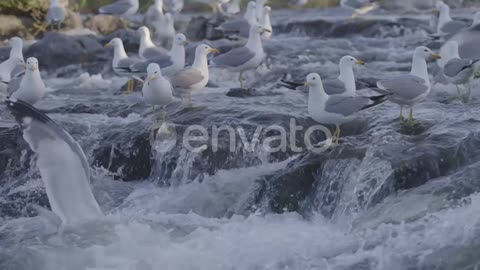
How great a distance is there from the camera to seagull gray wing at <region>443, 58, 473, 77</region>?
10.1 metres

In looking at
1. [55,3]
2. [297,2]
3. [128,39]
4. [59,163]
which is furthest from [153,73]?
[297,2]

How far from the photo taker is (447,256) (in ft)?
20.1

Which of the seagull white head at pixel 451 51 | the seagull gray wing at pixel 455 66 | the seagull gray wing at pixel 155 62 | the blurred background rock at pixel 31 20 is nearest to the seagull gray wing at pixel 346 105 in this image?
the seagull gray wing at pixel 455 66

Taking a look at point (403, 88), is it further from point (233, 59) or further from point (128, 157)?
point (233, 59)

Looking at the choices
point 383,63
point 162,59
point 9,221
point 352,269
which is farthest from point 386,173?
point 383,63

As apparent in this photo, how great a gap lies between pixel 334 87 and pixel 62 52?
908cm

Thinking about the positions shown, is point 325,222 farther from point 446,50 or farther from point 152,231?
point 446,50

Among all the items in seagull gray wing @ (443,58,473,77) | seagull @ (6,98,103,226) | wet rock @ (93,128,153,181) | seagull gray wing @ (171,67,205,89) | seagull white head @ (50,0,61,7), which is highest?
seagull white head @ (50,0,61,7)

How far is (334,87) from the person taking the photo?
9.55 meters

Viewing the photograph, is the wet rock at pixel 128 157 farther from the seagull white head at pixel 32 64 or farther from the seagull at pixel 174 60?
the seagull at pixel 174 60

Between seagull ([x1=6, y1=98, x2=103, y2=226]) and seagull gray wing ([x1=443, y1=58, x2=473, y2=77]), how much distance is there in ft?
16.2

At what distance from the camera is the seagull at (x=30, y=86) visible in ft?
35.0

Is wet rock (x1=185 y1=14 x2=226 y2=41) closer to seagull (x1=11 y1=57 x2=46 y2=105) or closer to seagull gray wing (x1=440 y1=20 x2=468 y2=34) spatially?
seagull gray wing (x1=440 y1=20 x2=468 y2=34)

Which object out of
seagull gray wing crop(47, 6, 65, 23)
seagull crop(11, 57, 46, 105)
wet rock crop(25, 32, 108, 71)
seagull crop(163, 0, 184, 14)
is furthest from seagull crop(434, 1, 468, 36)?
seagull crop(11, 57, 46, 105)
